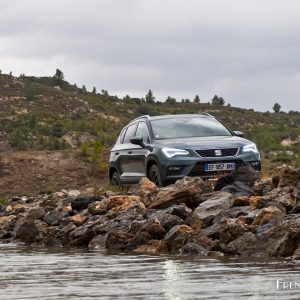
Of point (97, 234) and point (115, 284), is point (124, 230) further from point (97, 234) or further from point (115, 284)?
point (115, 284)

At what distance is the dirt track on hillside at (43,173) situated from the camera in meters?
27.2

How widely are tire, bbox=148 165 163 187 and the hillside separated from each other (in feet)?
67.4

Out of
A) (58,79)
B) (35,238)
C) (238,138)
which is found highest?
(58,79)

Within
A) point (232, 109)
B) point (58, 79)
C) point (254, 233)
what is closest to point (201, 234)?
point (254, 233)

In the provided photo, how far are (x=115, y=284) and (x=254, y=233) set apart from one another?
10.6 feet

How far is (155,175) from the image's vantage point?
1619 cm

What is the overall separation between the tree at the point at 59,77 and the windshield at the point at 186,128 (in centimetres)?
7179

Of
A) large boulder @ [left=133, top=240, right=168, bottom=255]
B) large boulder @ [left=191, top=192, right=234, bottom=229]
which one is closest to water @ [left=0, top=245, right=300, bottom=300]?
large boulder @ [left=133, top=240, right=168, bottom=255]

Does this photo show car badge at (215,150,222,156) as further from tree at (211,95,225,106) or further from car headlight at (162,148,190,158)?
tree at (211,95,225,106)

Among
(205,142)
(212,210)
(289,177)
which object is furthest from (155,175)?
(212,210)

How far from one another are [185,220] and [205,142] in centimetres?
428

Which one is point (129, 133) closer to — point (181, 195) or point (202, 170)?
point (202, 170)

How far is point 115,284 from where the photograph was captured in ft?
23.6

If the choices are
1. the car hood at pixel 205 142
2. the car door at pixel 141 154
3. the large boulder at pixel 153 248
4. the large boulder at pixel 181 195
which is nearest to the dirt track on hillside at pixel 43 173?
the car door at pixel 141 154
